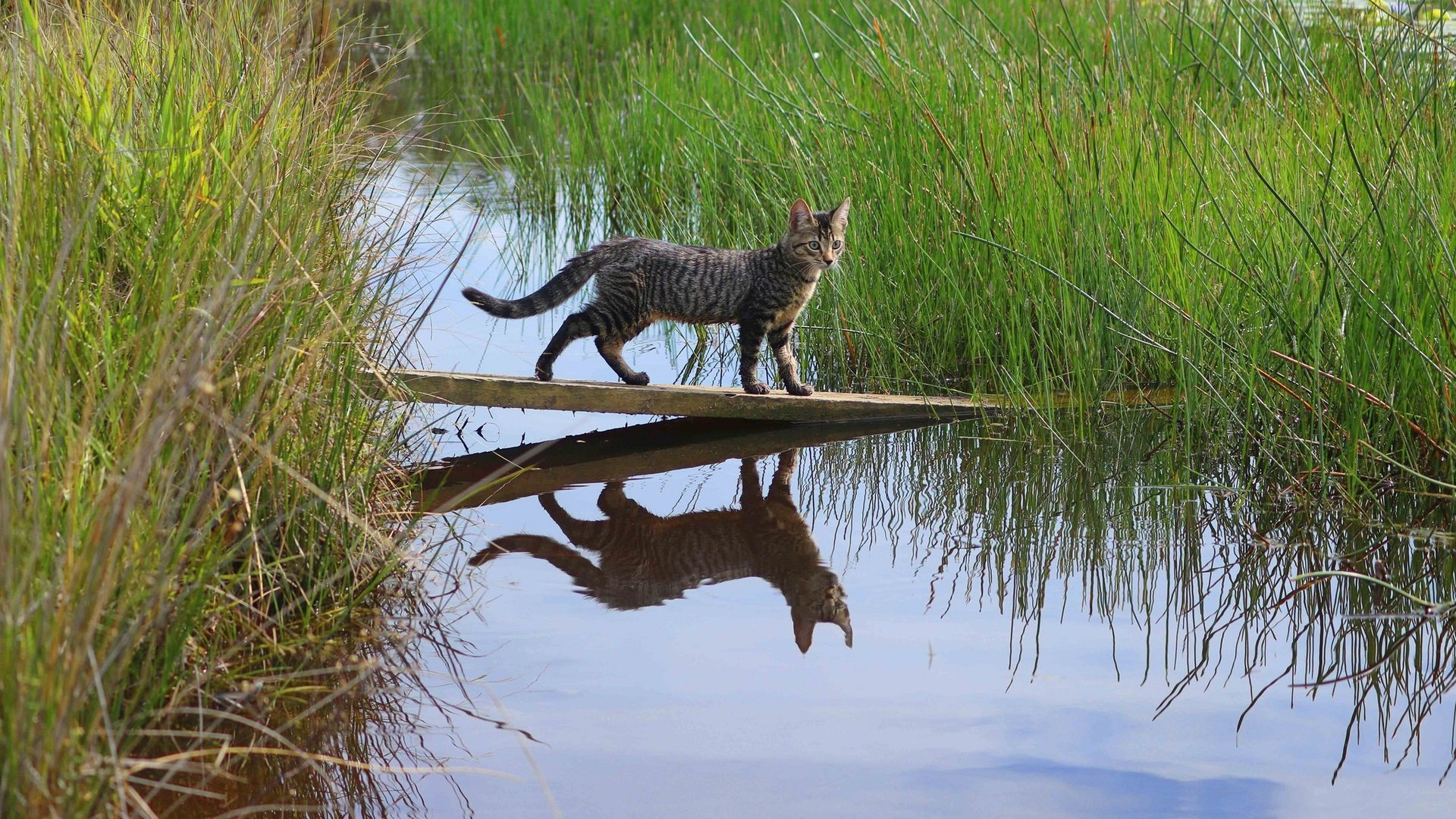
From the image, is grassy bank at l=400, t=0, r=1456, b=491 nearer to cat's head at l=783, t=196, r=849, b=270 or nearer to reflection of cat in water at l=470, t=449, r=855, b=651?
cat's head at l=783, t=196, r=849, b=270

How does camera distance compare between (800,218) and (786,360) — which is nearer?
(800,218)

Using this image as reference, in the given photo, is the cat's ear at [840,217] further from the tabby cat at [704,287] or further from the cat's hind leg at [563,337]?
the cat's hind leg at [563,337]

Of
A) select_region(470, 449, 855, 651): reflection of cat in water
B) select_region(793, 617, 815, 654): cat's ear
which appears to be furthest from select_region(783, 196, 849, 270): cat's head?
select_region(793, 617, 815, 654): cat's ear

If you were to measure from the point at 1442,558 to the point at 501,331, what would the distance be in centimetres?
442

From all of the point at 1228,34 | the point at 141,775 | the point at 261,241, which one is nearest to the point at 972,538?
the point at 261,241

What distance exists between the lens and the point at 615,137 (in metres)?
8.21

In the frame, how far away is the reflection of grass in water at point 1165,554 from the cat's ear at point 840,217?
0.85 m

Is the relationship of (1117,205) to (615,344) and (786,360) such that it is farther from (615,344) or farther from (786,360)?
(615,344)

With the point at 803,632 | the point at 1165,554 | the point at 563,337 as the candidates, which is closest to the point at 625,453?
the point at 563,337

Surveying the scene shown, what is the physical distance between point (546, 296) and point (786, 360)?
93 centimetres

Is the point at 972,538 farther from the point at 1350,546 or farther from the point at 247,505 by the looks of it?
the point at 247,505

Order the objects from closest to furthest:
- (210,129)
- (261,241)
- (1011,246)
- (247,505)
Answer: (247,505), (261,241), (210,129), (1011,246)

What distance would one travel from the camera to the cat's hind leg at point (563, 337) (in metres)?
5.34

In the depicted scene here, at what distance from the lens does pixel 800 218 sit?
17.8 ft
